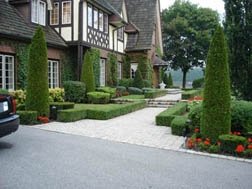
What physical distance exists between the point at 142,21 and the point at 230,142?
73.4 ft

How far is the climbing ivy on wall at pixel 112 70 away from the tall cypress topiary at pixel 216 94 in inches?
614

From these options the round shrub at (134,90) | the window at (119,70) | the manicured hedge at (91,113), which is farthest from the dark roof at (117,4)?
the manicured hedge at (91,113)

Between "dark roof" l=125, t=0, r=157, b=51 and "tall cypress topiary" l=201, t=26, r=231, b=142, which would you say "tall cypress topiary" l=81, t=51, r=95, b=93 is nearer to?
"dark roof" l=125, t=0, r=157, b=51

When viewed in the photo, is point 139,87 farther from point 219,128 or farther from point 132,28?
point 219,128

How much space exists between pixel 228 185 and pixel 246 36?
23.1 feet

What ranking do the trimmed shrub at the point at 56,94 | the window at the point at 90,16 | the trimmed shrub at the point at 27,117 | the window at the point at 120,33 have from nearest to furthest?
the trimmed shrub at the point at 27,117
the trimmed shrub at the point at 56,94
the window at the point at 90,16
the window at the point at 120,33

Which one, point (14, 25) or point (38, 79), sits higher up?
point (14, 25)

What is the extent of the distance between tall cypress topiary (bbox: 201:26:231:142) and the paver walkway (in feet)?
3.27

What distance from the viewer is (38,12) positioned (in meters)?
17.3

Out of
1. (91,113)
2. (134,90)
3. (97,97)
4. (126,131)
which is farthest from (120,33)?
(126,131)

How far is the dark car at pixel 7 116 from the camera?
606 cm

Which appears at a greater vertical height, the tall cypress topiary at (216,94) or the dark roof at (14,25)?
the dark roof at (14,25)

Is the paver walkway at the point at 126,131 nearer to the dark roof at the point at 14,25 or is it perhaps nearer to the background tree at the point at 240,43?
the background tree at the point at 240,43

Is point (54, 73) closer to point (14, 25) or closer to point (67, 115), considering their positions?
point (14, 25)
